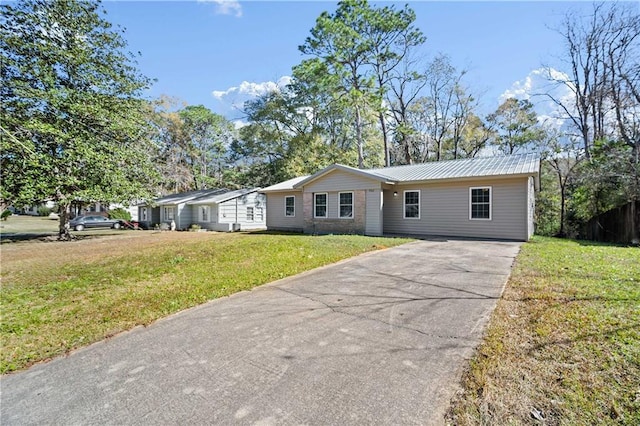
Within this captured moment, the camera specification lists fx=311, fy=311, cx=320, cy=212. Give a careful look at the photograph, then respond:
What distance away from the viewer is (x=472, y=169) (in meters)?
13.7

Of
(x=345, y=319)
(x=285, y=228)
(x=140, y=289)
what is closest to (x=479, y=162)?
(x=285, y=228)

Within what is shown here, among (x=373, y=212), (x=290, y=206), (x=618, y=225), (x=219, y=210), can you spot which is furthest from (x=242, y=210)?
(x=618, y=225)

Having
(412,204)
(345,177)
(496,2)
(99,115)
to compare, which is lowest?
(412,204)

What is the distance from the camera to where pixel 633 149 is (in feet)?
43.2

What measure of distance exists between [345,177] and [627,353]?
527 inches

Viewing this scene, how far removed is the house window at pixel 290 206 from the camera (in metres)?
19.9

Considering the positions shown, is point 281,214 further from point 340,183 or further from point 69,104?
point 69,104

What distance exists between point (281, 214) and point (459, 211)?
11166 mm

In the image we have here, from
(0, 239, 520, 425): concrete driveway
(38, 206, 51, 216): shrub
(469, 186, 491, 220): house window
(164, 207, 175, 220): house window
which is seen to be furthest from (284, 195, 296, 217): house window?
(38, 206, 51, 216): shrub

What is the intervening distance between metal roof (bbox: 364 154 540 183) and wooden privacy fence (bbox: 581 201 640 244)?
3.89m

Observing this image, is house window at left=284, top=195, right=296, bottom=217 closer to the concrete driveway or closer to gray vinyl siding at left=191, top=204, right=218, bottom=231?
gray vinyl siding at left=191, top=204, right=218, bottom=231

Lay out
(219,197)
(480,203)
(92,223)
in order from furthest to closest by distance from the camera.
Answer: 1. (92,223)
2. (219,197)
3. (480,203)

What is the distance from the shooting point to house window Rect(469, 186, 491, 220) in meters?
12.8

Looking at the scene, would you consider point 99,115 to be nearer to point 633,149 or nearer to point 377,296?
point 377,296
